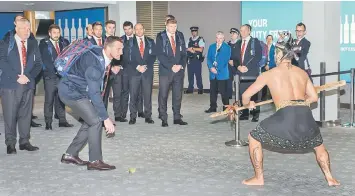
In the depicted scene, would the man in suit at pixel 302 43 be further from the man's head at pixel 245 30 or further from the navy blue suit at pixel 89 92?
the navy blue suit at pixel 89 92

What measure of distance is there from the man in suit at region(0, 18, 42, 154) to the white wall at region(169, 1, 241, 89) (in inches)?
333

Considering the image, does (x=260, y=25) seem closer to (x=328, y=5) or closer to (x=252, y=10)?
(x=252, y=10)

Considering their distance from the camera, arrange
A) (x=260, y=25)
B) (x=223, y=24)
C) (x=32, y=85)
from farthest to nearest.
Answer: (x=223, y=24), (x=260, y=25), (x=32, y=85)

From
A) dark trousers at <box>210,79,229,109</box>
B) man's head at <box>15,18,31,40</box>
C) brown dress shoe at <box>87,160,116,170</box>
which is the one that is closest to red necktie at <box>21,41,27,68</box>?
man's head at <box>15,18,31,40</box>

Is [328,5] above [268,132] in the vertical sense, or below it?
above

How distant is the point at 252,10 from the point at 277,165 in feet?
23.9

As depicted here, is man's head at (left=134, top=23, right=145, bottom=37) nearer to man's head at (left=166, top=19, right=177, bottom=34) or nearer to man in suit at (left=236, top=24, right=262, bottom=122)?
man's head at (left=166, top=19, right=177, bottom=34)

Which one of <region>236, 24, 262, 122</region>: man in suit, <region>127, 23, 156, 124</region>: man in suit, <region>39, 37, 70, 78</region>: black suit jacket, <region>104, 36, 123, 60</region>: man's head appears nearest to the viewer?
<region>104, 36, 123, 60</region>: man's head

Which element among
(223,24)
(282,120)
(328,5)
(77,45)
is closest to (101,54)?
(77,45)

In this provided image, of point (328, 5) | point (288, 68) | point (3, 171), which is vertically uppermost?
point (328, 5)

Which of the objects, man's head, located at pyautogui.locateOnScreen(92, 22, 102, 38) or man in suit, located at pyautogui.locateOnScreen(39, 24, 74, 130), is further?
man's head, located at pyautogui.locateOnScreen(92, 22, 102, 38)

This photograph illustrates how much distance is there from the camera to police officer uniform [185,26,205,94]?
627 inches

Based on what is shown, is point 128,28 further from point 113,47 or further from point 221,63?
point 113,47

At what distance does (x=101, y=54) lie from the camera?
6.70 metres
